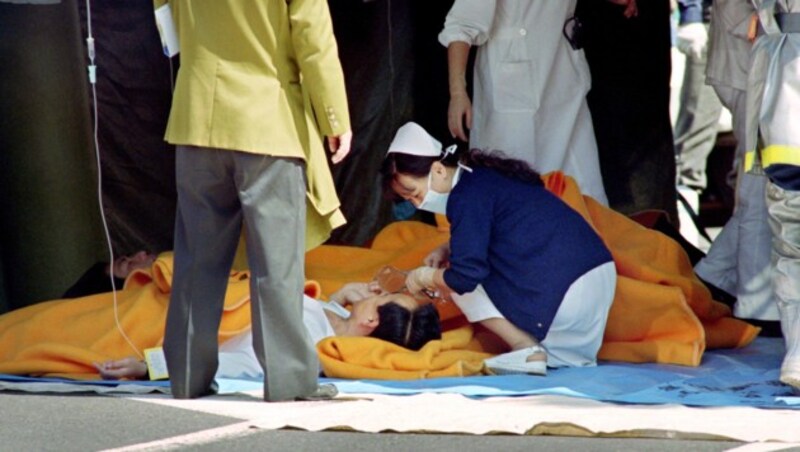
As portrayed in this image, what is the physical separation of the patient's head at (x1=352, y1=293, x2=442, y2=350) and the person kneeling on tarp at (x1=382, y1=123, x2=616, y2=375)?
12 centimetres

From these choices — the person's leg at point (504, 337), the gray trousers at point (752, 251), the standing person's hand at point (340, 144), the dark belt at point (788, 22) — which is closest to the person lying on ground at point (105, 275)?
the person's leg at point (504, 337)

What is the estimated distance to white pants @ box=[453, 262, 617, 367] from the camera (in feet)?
22.0

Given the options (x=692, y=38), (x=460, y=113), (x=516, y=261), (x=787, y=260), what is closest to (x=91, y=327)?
(x=516, y=261)

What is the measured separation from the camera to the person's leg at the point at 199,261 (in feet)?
19.1

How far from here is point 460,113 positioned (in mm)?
7559

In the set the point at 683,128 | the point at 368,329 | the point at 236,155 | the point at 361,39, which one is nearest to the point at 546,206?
the point at 368,329

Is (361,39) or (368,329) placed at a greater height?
(361,39)

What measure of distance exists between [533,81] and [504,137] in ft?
0.90

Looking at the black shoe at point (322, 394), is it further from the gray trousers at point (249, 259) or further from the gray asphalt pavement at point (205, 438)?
the gray asphalt pavement at point (205, 438)

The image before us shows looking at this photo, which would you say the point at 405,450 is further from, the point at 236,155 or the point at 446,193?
the point at 446,193

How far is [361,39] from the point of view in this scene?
28.1 ft

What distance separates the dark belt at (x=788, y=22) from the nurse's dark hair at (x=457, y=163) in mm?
1202

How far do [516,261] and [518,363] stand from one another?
41 centimetres

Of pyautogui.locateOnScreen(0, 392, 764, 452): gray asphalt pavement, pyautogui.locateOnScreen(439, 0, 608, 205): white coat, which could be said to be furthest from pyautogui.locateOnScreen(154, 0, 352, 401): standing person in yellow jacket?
pyautogui.locateOnScreen(439, 0, 608, 205): white coat
